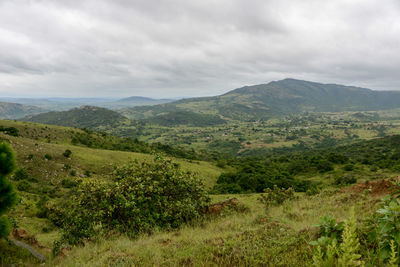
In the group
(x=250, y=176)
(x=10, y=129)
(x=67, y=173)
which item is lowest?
(x=250, y=176)

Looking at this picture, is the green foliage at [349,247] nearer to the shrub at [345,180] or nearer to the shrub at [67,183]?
the shrub at [67,183]

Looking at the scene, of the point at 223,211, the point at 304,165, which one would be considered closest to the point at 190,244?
the point at 223,211

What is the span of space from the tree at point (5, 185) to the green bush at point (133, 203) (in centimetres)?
363

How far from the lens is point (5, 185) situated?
5.07m

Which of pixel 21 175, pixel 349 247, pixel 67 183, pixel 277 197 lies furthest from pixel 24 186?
pixel 349 247

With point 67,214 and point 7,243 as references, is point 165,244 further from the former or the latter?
point 67,214

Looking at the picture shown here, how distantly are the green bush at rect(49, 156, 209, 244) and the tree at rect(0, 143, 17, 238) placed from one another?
3626 millimetres

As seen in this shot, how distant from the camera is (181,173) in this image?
12.1 metres

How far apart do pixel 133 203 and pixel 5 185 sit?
485cm

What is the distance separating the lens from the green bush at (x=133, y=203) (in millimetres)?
9141

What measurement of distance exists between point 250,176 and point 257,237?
40.6 meters

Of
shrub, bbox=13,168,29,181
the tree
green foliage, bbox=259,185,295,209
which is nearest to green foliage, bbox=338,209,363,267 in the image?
the tree

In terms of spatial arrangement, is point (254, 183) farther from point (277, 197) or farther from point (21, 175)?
point (21, 175)

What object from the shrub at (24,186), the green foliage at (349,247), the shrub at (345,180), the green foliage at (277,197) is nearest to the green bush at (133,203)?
the green foliage at (277,197)
